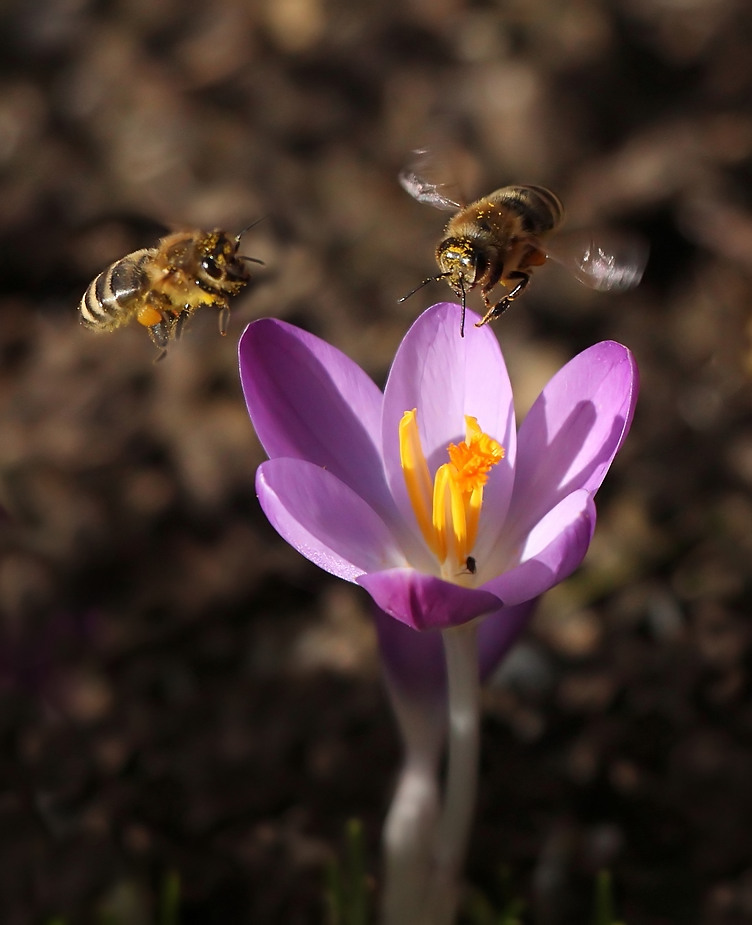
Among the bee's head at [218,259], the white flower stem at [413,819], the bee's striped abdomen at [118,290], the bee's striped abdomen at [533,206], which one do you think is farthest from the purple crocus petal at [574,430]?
the bee's striped abdomen at [118,290]

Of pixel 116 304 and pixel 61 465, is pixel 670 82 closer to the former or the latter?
pixel 61 465

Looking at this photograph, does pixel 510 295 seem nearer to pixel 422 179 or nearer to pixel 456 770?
pixel 422 179

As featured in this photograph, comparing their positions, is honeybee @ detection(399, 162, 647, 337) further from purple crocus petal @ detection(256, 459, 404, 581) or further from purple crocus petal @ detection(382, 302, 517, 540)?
purple crocus petal @ detection(256, 459, 404, 581)

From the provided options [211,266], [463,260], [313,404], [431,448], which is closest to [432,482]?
[431,448]

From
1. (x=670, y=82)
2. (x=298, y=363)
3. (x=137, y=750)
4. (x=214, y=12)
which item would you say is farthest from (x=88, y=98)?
(x=298, y=363)

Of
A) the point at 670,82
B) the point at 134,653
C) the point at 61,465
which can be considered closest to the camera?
the point at 134,653

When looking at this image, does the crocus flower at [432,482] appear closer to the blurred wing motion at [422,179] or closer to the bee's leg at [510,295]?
the bee's leg at [510,295]
